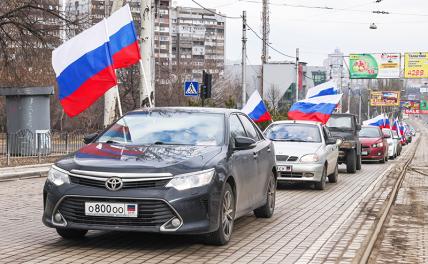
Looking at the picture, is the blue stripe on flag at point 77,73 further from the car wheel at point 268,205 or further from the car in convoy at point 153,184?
the car wheel at point 268,205

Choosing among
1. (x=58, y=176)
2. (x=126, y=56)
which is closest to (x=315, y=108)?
(x=126, y=56)

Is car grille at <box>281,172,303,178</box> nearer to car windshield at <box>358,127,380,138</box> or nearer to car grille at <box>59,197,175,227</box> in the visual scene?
car grille at <box>59,197,175,227</box>

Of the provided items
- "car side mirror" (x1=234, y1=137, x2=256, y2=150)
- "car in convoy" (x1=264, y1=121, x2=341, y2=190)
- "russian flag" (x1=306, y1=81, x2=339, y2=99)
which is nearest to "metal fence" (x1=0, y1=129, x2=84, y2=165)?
"russian flag" (x1=306, y1=81, x2=339, y2=99)

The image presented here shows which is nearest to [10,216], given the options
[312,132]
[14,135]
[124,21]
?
[124,21]

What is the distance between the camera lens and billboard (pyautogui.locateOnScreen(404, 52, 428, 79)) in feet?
182

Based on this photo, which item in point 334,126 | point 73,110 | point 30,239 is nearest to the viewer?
point 30,239

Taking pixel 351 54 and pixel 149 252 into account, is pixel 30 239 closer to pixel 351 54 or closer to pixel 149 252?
pixel 149 252

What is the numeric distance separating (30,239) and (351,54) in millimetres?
51886

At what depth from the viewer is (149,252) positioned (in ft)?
24.3

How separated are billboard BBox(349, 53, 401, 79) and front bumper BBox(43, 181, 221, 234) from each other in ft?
169

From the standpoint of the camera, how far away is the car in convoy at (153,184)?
7.10 m

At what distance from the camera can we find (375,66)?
188 feet

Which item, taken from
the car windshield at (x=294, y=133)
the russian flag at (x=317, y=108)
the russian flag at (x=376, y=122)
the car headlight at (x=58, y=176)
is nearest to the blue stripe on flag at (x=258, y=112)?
the russian flag at (x=317, y=108)

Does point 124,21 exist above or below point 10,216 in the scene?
above
